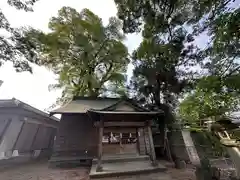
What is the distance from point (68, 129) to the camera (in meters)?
10.3

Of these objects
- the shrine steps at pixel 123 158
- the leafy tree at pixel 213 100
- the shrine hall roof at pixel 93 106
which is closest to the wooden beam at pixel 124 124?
the shrine hall roof at pixel 93 106

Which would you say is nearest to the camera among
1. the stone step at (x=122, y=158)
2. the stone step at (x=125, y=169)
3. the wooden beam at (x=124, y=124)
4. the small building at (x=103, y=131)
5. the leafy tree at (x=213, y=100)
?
the leafy tree at (x=213, y=100)

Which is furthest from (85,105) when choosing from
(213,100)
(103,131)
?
(213,100)

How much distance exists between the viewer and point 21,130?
991 centimetres

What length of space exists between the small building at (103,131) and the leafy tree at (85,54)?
23.2ft

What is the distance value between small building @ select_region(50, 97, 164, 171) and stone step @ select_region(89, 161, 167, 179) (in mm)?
556

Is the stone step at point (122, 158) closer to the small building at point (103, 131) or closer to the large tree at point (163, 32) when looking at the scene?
the small building at point (103, 131)

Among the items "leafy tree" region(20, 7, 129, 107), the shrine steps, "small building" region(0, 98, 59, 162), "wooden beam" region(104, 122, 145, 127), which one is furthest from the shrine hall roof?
"leafy tree" region(20, 7, 129, 107)

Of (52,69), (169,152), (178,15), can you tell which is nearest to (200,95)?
(169,152)

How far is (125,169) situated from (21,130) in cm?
719

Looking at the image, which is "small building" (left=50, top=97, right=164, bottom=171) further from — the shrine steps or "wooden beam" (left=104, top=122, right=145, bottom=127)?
the shrine steps

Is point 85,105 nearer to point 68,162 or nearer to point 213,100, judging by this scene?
point 68,162

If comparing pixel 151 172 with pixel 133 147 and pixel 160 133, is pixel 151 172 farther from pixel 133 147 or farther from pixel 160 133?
pixel 160 133

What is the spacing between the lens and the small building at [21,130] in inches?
342
